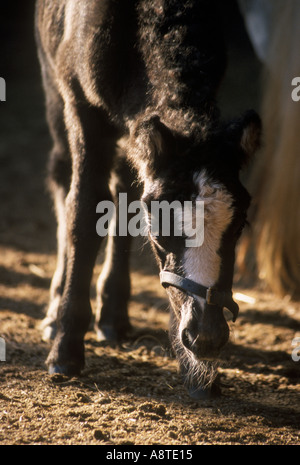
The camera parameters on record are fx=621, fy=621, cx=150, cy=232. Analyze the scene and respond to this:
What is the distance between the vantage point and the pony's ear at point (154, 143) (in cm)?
290

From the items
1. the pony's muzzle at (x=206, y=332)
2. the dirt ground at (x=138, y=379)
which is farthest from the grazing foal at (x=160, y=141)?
the dirt ground at (x=138, y=379)

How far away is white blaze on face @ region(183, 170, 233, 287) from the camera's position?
2.80m

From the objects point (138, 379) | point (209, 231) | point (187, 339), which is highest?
point (209, 231)

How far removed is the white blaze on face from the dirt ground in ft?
1.72

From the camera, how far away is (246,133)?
2971 mm

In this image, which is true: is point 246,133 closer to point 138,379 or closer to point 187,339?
point 187,339

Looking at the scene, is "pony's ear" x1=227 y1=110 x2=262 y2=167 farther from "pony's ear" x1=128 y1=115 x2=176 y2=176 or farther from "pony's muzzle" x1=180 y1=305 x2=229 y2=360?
"pony's muzzle" x1=180 y1=305 x2=229 y2=360

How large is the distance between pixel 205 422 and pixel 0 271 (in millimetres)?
2988

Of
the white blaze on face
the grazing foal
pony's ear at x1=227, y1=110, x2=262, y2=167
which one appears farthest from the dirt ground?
pony's ear at x1=227, y1=110, x2=262, y2=167

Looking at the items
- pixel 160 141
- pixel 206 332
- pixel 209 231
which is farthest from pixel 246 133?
pixel 206 332

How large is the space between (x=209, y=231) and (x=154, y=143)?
49 centimetres

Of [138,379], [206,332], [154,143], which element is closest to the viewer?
[206,332]
